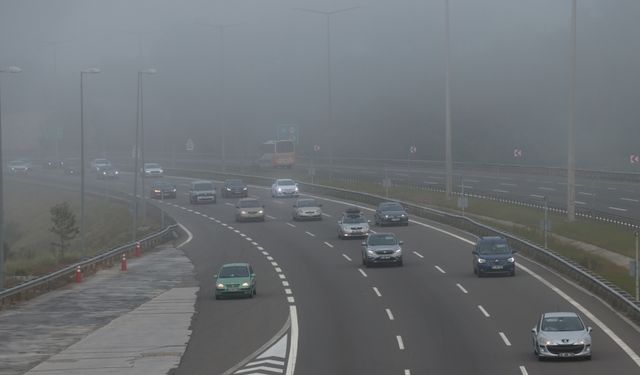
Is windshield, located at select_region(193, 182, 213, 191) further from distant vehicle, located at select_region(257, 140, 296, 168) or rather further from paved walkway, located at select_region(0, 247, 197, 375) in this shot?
paved walkway, located at select_region(0, 247, 197, 375)

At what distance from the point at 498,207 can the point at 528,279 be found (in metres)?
29.1

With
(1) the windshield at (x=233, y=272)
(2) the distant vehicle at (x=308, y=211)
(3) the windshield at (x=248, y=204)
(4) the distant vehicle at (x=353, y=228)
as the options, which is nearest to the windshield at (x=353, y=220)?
Result: (4) the distant vehicle at (x=353, y=228)

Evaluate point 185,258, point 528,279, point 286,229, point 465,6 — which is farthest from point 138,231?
point 465,6

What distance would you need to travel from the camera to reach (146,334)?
35062mm

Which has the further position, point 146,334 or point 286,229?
point 286,229

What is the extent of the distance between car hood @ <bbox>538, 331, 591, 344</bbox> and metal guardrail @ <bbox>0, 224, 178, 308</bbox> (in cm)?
2057

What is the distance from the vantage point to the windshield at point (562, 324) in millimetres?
28812

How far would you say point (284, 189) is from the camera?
91.3 metres

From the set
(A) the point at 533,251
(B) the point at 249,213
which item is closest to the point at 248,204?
(B) the point at 249,213

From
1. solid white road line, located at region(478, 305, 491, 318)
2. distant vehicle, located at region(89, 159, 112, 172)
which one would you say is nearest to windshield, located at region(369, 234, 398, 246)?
solid white road line, located at region(478, 305, 491, 318)

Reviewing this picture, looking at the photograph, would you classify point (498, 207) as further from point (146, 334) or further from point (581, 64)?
point (581, 64)

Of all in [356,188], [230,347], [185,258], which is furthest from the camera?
[356,188]

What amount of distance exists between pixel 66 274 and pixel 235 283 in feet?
32.9

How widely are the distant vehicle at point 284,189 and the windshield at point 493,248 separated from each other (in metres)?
46.2
